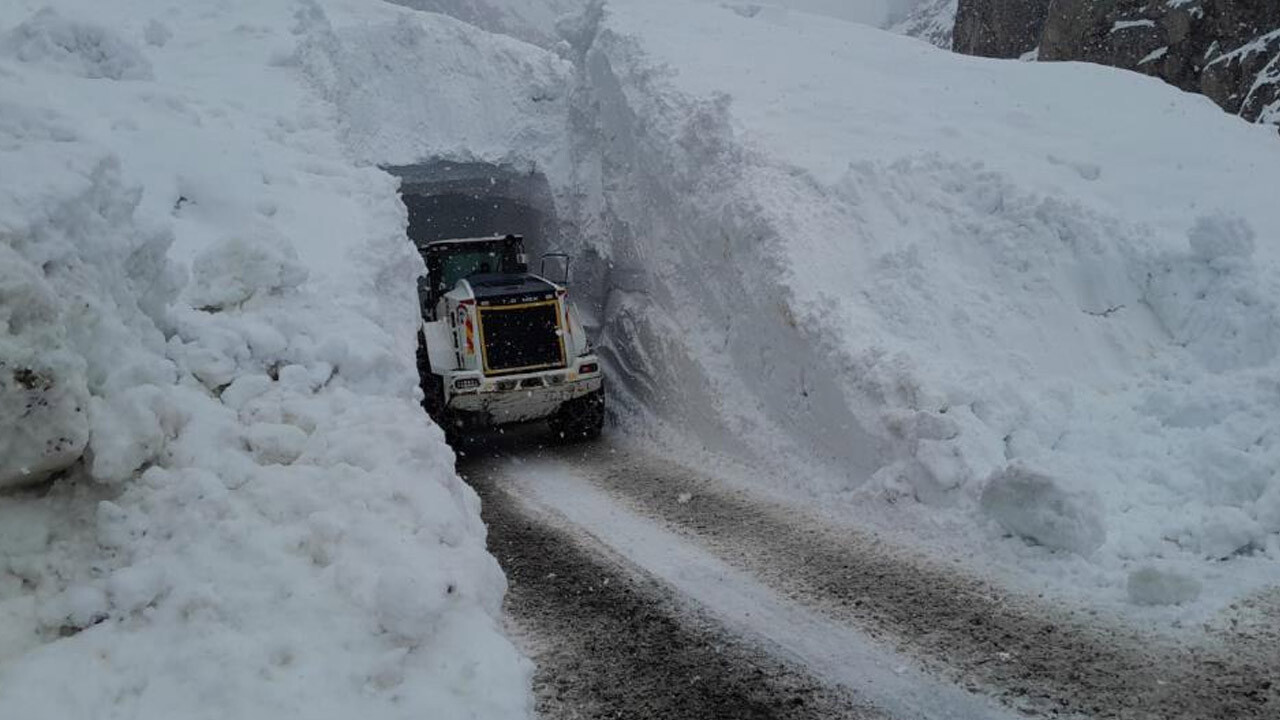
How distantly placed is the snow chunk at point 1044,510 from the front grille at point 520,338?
21.9 feet

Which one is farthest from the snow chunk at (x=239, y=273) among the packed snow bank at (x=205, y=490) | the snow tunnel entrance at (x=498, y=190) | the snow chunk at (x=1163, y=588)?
the snow tunnel entrance at (x=498, y=190)

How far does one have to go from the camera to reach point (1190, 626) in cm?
531

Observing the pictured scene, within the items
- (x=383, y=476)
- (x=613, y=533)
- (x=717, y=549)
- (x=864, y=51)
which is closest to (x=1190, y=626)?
(x=717, y=549)

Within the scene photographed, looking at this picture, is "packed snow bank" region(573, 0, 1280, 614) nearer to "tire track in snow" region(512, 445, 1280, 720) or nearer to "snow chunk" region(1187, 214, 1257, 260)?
"snow chunk" region(1187, 214, 1257, 260)

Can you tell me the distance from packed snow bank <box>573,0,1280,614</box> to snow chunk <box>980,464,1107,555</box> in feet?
0.06

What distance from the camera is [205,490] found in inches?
183

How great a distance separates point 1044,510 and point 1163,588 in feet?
3.29

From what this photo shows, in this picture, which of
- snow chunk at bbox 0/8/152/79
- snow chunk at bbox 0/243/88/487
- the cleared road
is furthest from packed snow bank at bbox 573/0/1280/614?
snow chunk at bbox 0/8/152/79

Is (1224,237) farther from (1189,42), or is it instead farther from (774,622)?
(1189,42)

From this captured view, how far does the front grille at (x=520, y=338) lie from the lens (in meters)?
11.9

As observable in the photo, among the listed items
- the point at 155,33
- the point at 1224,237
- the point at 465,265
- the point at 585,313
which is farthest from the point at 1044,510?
the point at 155,33

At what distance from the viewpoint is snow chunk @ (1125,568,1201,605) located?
219 inches

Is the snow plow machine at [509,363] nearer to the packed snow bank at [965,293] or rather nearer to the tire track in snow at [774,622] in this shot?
the packed snow bank at [965,293]

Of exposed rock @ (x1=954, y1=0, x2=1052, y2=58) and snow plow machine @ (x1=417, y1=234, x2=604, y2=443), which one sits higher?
exposed rock @ (x1=954, y1=0, x2=1052, y2=58)
